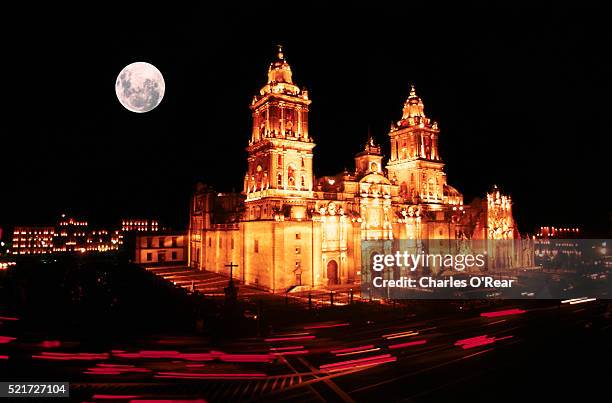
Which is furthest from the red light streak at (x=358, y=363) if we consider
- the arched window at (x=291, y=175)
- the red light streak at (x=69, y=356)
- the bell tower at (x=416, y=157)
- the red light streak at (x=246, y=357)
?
the bell tower at (x=416, y=157)

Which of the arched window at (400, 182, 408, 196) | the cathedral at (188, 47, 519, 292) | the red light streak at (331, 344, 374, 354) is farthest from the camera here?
the arched window at (400, 182, 408, 196)

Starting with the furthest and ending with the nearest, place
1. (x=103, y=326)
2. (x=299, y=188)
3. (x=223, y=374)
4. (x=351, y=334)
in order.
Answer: (x=299, y=188)
(x=351, y=334)
(x=103, y=326)
(x=223, y=374)

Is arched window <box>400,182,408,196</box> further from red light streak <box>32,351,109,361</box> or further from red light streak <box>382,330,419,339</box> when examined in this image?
red light streak <box>32,351,109,361</box>

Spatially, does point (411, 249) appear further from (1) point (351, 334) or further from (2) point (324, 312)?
(1) point (351, 334)

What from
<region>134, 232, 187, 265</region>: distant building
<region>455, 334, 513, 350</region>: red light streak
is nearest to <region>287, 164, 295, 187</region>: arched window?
<region>455, 334, 513, 350</region>: red light streak

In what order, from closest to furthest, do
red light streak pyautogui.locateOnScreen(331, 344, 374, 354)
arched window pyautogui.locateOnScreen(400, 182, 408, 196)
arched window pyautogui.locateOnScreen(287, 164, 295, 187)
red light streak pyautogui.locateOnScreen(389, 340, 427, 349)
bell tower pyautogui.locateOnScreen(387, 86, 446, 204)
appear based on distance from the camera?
red light streak pyautogui.locateOnScreen(331, 344, 374, 354) < red light streak pyautogui.locateOnScreen(389, 340, 427, 349) < arched window pyautogui.locateOnScreen(287, 164, 295, 187) < bell tower pyautogui.locateOnScreen(387, 86, 446, 204) < arched window pyautogui.locateOnScreen(400, 182, 408, 196)

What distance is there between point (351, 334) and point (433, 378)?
8.76m

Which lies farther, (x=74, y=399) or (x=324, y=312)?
(x=324, y=312)

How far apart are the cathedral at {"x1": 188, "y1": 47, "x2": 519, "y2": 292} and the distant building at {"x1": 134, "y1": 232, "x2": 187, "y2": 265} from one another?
8175mm

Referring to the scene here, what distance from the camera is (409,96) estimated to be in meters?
68.8

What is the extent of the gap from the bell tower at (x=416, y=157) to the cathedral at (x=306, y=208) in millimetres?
180

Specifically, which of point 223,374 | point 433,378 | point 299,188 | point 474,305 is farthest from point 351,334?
point 299,188

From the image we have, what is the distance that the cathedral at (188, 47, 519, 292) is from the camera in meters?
45.4

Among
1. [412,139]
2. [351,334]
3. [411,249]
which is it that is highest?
[412,139]
